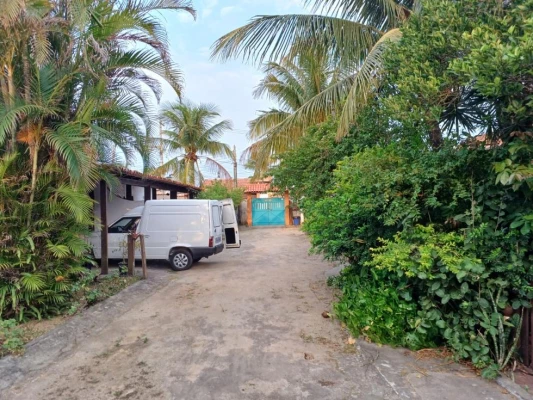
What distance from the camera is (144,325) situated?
526 cm

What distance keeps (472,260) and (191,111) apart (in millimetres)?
19033

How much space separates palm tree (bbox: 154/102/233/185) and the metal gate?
5078 millimetres

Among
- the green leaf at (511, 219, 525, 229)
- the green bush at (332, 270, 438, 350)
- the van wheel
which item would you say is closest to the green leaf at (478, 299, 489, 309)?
the green bush at (332, 270, 438, 350)

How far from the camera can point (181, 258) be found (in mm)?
9781

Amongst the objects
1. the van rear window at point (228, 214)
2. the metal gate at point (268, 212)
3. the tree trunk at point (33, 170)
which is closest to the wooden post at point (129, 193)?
the van rear window at point (228, 214)

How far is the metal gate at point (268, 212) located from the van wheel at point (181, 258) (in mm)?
16053

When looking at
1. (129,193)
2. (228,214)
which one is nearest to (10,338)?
(228,214)

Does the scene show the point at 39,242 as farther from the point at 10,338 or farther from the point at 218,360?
the point at 218,360

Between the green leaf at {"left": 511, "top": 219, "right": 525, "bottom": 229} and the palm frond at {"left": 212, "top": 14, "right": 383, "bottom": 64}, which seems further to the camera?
the palm frond at {"left": 212, "top": 14, "right": 383, "bottom": 64}

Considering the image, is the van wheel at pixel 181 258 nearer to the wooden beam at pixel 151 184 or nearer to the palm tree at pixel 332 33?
the wooden beam at pixel 151 184

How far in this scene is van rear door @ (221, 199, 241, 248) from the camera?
11273 mm

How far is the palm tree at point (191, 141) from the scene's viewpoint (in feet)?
66.2

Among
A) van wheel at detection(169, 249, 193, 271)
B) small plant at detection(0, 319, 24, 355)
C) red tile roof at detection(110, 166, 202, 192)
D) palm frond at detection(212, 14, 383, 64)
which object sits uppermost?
palm frond at detection(212, 14, 383, 64)

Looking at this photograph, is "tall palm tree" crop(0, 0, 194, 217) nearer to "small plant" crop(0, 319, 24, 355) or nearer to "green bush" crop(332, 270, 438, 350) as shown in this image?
"small plant" crop(0, 319, 24, 355)
